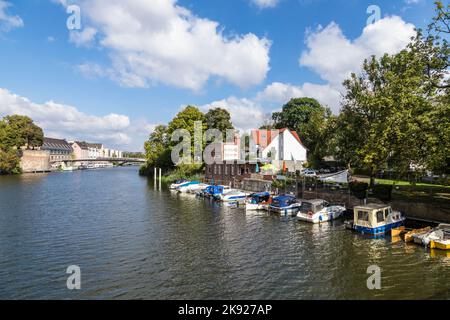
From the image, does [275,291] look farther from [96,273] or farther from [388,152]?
[388,152]

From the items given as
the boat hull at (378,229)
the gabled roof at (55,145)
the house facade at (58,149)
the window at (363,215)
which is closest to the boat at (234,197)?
the boat hull at (378,229)

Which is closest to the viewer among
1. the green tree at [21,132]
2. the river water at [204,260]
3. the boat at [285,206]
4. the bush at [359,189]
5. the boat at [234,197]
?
the river water at [204,260]

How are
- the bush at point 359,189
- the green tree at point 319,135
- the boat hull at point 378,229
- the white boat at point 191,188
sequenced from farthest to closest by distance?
the white boat at point 191,188 < the green tree at point 319,135 < the bush at point 359,189 < the boat hull at point 378,229

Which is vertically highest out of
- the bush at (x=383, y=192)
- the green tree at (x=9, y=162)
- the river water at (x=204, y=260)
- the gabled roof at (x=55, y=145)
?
the gabled roof at (x=55, y=145)

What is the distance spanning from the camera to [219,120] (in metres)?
91.3

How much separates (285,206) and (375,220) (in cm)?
1133

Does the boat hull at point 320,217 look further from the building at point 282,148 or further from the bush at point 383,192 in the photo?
the building at point 282,148

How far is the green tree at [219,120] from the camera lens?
90562mm

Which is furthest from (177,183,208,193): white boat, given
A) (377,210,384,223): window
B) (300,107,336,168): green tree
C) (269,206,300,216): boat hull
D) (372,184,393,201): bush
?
(377,210,384,223): window

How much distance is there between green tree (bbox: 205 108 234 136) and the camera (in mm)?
90562

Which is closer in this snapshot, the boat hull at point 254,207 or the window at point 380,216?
the window at point 380,216

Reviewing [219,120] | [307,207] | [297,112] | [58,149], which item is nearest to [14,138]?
[58,149]

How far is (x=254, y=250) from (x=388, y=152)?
702 inches
